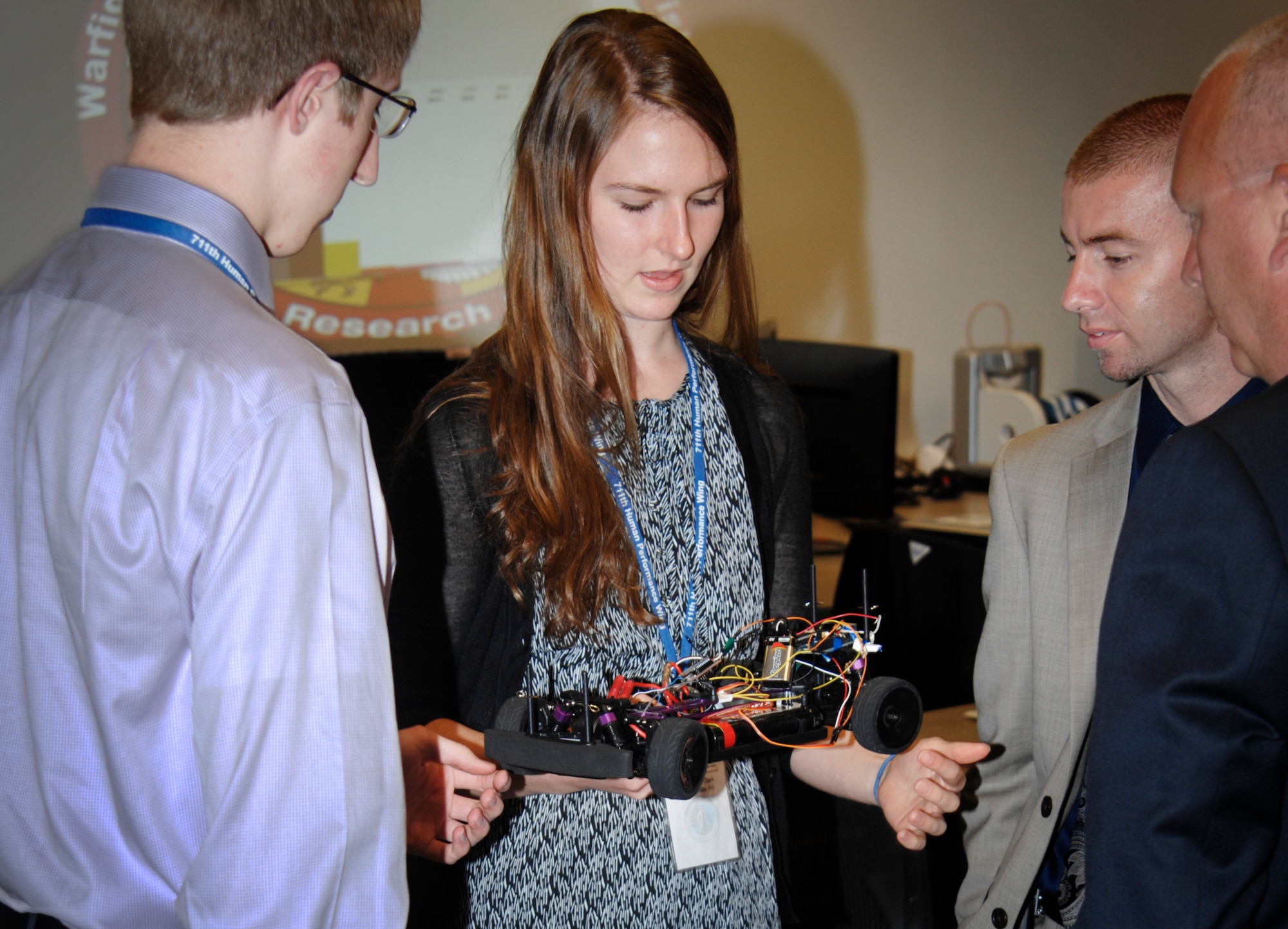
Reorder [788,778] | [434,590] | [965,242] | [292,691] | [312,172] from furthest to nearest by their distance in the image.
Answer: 1. [965,242]
2. [788,778]
3. [434,590]
4. [312,172]
5. [292,691]

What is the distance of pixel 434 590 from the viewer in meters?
1.27

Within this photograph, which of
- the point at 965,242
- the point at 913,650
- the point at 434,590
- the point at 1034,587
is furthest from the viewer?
the point at 965,242

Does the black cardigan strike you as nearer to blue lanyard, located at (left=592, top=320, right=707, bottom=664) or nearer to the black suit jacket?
blue lanyard, located at (left=592, top=320, right=707, bottom=664)

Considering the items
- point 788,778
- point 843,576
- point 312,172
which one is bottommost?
point 788,778

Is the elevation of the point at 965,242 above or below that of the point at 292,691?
above

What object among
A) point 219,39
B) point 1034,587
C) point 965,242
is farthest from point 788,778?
point 965,242

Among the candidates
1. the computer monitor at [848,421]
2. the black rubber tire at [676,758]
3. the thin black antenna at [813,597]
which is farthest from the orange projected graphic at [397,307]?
the black rubber tire at [676,758]

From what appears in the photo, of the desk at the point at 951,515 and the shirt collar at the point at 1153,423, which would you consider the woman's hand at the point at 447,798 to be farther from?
the desk at the point at 951,515

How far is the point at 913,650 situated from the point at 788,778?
64 centimetres

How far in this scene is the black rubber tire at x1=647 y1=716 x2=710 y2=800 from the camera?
1015mm

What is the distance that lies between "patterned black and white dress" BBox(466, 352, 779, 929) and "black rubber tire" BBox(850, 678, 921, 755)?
0.23 m

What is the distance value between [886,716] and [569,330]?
A: 62 cm

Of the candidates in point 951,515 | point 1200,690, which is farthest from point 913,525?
point 1200,690

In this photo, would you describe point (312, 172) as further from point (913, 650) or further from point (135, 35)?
point (913, 650)
